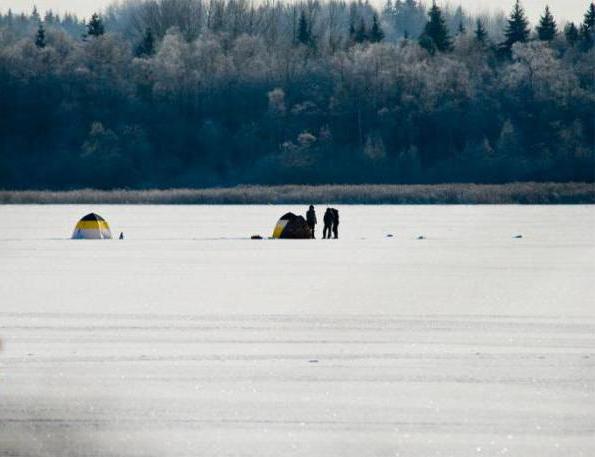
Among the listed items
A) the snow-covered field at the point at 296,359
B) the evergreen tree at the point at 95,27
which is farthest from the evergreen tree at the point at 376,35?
the snow-covered field at the point at 296,359

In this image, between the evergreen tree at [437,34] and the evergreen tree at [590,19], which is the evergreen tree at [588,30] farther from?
the evergreen tree at [437,34]

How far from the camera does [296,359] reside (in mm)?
11602

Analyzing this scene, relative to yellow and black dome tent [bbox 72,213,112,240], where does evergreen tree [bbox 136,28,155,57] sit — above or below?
above

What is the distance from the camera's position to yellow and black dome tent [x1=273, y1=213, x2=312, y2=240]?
36.5 meters

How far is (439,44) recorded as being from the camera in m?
128

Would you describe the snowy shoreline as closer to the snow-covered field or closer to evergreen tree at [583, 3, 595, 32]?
evergreen tree at [583, 3, 595, 32]

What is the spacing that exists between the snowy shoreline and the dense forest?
10241 millimetres

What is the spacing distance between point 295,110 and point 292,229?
79.3 metres

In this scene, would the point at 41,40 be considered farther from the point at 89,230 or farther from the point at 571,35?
the point at 89,230

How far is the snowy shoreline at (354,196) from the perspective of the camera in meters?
84.2

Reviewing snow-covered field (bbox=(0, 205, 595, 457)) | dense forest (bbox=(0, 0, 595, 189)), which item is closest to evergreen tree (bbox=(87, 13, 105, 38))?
dense forest (bbox=(0, 0, 595, 189))

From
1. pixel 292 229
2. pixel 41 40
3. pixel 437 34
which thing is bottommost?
pixel 292 229

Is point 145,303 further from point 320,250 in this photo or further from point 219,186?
point 219,186

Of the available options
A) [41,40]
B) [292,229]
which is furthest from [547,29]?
[292,229]
